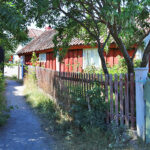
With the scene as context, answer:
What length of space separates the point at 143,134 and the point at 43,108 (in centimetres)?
382

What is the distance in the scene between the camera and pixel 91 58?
1090cm

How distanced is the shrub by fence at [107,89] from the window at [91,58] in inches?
129

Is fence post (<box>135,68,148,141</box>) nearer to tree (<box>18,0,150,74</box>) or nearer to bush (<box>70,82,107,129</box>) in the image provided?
bush (<box>70,82,107,129</box>)

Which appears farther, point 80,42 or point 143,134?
point 80,42

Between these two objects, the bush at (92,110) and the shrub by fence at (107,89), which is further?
the bush at (92,110)

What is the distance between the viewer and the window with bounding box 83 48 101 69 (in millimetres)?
10712

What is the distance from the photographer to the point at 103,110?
13.9 ft

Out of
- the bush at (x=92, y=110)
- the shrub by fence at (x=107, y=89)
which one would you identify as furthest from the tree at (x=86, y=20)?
the bush at (x=92, y=110)

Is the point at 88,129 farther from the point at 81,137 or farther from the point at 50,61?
the point at 50,61

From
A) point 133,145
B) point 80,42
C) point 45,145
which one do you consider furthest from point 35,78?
point 133,145

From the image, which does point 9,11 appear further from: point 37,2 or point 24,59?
point 24,59

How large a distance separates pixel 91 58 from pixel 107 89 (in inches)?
267

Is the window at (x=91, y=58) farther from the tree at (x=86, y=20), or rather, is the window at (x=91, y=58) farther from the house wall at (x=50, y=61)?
the tree at (x=86, y=20)

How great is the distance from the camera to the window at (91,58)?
35.1 ft
